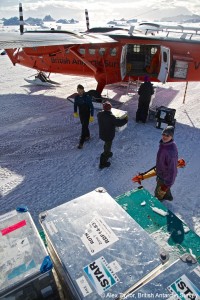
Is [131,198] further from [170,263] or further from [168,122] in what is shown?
[168,122]

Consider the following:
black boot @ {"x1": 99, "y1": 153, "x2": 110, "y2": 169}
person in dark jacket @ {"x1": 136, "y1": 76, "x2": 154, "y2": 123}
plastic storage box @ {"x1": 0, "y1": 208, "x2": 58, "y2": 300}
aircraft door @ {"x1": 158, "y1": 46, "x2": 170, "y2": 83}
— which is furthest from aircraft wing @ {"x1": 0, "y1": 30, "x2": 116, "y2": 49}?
plastic storage box @ {"x1": 0, "y1": 208, "x2": 58, "y2": 300}

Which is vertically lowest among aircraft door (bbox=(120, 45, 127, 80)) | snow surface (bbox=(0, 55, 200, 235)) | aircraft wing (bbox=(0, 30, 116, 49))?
snow surface (bbox=(0, 55, 200, 235))

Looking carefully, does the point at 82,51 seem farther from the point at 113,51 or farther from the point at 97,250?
the point at 97,250

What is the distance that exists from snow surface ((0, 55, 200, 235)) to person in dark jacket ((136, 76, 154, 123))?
326 millimetres

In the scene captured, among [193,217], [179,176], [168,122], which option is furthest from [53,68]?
[193,217]

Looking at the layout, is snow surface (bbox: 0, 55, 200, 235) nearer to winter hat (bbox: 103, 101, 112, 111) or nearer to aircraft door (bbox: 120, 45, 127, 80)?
aircraft door (bbox: 120, 45, 127, 80)

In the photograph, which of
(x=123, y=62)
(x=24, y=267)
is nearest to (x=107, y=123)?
(x=24, y=267)

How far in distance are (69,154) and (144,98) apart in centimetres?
338

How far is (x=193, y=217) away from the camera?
482 centimetres

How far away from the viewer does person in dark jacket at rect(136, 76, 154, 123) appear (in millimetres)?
8273

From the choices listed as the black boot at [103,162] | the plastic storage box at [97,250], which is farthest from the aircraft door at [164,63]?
the plastic storage box at [97,250]

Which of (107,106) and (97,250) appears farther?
(107,106)

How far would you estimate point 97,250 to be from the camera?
2.21 meters

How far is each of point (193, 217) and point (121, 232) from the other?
2997mm
